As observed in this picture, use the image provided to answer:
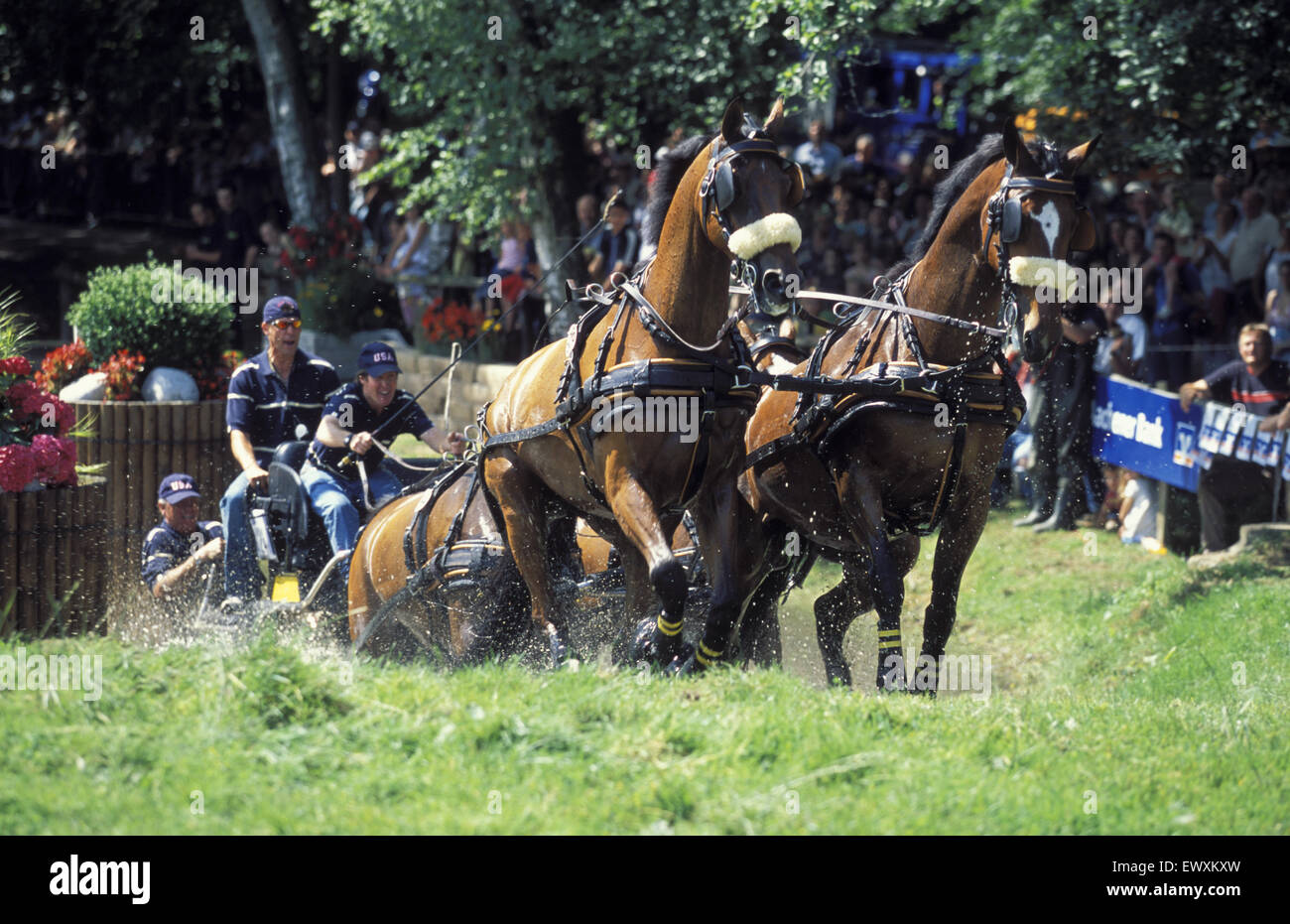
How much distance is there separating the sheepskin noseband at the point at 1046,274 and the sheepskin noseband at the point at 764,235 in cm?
103

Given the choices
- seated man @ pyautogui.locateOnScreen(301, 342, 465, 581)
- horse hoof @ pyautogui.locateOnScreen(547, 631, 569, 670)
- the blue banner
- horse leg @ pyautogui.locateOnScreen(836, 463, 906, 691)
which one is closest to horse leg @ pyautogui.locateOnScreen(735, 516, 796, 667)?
horse leg @ pyautogui.locateOnScreen(836, 463, 906, 691)

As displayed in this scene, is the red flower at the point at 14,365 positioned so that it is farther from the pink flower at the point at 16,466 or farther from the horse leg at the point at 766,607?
the horse leg at the point at 766,607

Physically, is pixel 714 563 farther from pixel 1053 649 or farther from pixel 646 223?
pixel 1053 649

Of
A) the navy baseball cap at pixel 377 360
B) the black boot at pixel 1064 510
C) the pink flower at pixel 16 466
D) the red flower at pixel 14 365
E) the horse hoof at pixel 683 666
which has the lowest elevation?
the black boot at pixel 1064 510

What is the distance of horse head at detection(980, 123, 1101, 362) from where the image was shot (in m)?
5.94

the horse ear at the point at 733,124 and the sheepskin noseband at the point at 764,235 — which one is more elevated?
the horse ear at the point at 733,124

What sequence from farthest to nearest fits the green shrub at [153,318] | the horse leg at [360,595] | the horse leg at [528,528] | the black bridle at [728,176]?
the green shrub at [153,318], the horse leg at [360,595], the horse leg at [528,528], the black bridle at [728,176]

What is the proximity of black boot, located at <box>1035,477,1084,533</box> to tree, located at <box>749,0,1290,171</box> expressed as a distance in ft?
9.99

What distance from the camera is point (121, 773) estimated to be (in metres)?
4.55

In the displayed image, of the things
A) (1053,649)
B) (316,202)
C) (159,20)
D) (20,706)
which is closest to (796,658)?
(1053,649)

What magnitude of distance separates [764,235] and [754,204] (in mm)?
185

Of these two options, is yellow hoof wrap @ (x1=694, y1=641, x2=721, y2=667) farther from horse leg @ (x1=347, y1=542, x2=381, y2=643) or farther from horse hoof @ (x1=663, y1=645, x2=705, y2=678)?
horse leg @ (x1=347, y1=542, x2=381, y2=643)

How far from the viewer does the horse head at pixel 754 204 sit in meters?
5.45

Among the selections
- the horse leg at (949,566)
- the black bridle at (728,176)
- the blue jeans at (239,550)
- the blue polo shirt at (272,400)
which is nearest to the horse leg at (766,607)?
the horse leg at (949,566)
